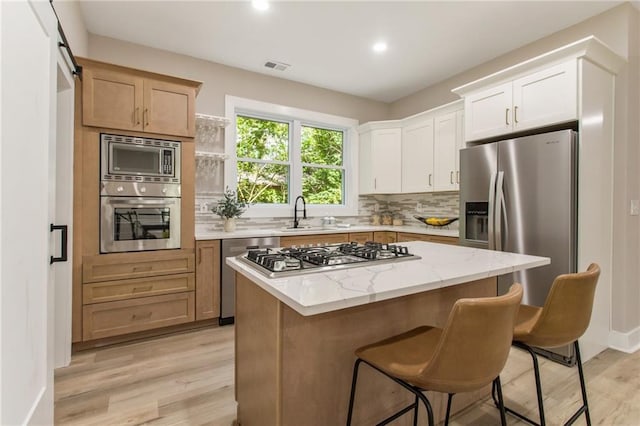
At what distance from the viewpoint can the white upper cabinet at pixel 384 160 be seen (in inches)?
173

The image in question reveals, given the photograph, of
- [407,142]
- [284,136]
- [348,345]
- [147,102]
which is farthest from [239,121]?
[348,345]

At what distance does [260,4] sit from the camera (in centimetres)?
263

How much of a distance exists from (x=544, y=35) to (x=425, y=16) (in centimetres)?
129

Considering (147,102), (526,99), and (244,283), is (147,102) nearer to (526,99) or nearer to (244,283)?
(244,283)

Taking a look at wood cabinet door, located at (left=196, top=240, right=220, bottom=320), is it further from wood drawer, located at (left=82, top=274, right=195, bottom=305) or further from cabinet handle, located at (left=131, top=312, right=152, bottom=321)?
cabinet handle, located at (left=131, top=312, right=152, bottom=321)

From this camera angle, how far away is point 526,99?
105 inches

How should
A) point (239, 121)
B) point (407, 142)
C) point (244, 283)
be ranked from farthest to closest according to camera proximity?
point (407, 142) → point (239, 121) → point (244, 283)

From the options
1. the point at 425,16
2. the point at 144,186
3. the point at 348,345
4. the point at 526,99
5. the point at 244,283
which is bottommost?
the point at 348,345

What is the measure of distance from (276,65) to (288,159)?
1.15m

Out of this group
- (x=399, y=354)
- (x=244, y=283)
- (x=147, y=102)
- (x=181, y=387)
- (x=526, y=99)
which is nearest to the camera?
(x=399, y=354)

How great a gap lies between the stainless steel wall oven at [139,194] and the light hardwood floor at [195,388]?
0.90 metres

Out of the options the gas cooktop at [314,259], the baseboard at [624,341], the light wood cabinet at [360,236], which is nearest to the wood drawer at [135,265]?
the gas cooktop at [314,259]

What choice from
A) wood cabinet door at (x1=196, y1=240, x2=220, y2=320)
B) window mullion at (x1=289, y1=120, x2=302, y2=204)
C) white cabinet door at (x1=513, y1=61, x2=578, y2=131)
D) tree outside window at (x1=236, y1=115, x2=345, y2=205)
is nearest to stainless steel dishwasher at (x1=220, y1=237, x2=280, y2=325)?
wood cabinet door at (x1=196, y1=240, x2=220, y2=320)

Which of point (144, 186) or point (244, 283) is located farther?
point (144, 186)
